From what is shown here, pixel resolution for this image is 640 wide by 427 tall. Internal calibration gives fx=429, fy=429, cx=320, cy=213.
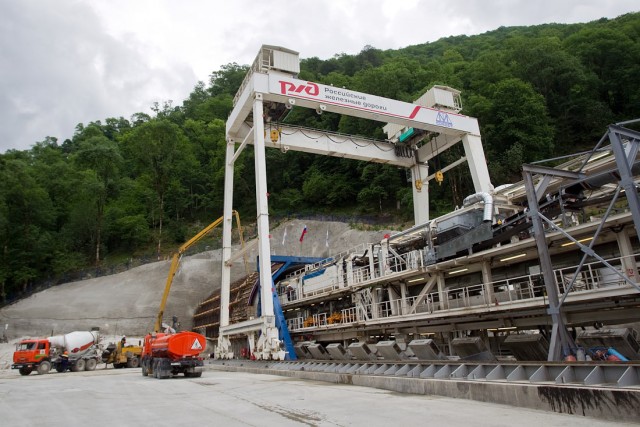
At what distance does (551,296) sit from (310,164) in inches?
2113

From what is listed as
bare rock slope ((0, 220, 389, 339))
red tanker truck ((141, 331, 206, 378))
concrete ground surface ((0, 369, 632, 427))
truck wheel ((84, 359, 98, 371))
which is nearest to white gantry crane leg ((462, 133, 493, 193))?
bare rock slope ((0, 220, 389, 339))

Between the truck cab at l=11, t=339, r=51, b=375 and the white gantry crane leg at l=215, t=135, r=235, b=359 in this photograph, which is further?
the white gantry crane leg at l=215, t=135, r=235, b=359

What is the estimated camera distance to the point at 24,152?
65062 mm

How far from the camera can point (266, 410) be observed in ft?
27.7

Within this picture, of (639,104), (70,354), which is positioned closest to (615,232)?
(70,354)

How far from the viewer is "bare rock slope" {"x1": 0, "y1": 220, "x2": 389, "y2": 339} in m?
36.0

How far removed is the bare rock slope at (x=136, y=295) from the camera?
118ft

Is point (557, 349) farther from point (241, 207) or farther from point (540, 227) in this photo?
point (241, 207)

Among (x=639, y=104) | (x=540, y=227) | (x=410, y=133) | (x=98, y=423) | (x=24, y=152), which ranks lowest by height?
(x=98, y=423)

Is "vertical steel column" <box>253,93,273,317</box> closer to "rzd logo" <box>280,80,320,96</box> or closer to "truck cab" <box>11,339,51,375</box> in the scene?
"rzd logo" <box>280,80,320,96</box>

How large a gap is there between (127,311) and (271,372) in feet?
81.6

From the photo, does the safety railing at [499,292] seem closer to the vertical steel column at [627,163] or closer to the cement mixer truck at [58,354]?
the vertical steel column at [627,163]

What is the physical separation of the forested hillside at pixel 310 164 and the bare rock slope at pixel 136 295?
30.4 feet

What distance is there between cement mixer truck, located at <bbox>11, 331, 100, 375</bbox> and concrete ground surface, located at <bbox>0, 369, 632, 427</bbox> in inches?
618
